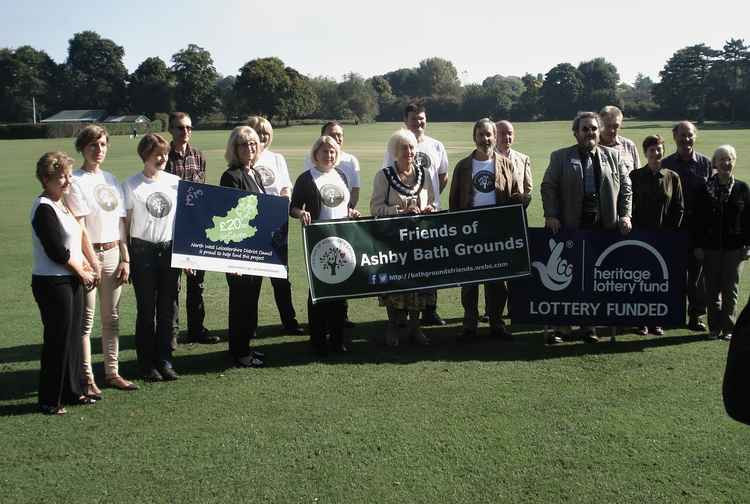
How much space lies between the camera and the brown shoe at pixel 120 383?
6492 mm

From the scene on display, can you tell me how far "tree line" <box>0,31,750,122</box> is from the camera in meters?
95.9

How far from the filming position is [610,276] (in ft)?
25.8

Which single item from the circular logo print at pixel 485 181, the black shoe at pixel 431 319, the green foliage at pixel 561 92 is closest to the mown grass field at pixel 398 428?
the black shoe at pixel 431 319

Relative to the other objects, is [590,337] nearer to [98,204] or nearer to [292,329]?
[292,329]

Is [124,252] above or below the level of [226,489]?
above

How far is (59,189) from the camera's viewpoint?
5750mm

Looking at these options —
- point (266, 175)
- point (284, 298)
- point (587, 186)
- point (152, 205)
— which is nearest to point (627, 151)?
point (587, 186)

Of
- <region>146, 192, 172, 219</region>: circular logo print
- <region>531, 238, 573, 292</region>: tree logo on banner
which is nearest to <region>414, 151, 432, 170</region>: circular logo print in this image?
<region>531, 238, 573, 292</region>: tree logo on banner

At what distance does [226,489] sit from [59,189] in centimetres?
274

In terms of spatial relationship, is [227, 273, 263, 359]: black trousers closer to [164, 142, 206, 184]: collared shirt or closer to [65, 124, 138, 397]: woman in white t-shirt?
[65, 124, 138, 397]: woman in white t-shirt

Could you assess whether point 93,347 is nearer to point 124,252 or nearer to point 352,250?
point 124,252

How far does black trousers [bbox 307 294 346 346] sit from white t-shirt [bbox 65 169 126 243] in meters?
2.08

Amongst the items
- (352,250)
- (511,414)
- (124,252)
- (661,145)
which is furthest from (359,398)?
→ (661,145)

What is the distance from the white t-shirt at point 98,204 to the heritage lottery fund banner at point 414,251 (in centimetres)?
181
